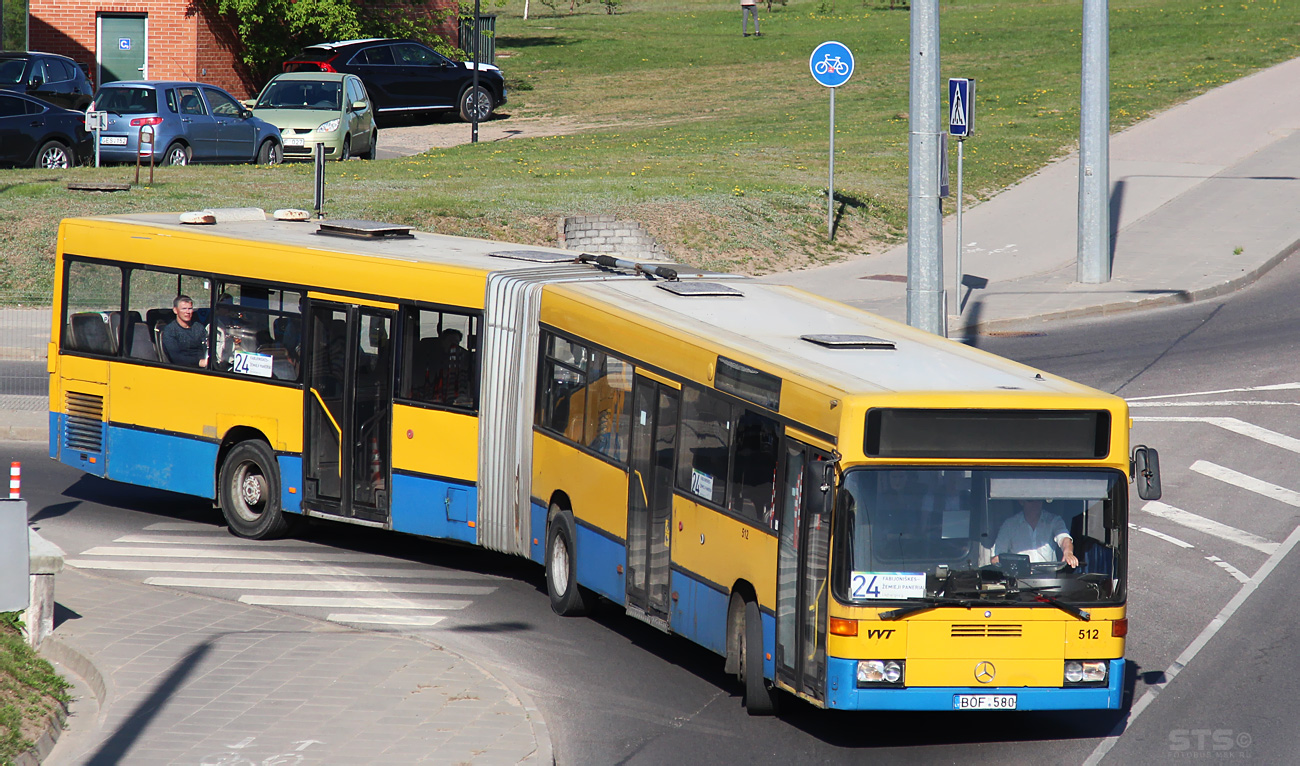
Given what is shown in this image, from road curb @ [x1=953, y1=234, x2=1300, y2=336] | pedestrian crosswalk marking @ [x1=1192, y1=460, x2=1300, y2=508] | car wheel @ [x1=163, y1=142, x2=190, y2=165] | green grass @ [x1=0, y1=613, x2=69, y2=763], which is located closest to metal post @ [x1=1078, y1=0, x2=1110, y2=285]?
road curb @ [x1=953, y1=234, x2=1300, y2=336]

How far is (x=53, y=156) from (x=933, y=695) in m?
26.0

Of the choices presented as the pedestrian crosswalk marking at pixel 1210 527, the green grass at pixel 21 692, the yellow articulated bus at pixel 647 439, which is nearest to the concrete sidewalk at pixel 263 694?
the green grass at pixel 21 692

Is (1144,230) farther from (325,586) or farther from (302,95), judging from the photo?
(325,586)

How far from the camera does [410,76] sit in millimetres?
40750

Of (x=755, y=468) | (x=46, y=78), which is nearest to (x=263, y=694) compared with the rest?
(x=755, y=468)

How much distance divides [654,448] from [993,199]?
72.7 ft

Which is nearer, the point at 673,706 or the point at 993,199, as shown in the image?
the point at 673,706

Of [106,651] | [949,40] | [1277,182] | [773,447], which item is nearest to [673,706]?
[773,447]

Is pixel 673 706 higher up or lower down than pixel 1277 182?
lower down

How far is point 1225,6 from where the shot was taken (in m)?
55.8

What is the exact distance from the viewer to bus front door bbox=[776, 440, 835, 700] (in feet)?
28.1

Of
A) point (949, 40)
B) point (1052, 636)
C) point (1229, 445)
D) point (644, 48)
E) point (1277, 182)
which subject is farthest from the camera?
point (644, 48)

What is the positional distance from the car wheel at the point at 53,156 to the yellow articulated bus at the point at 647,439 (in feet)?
51.6

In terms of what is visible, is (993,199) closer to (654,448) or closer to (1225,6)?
(654,448)
